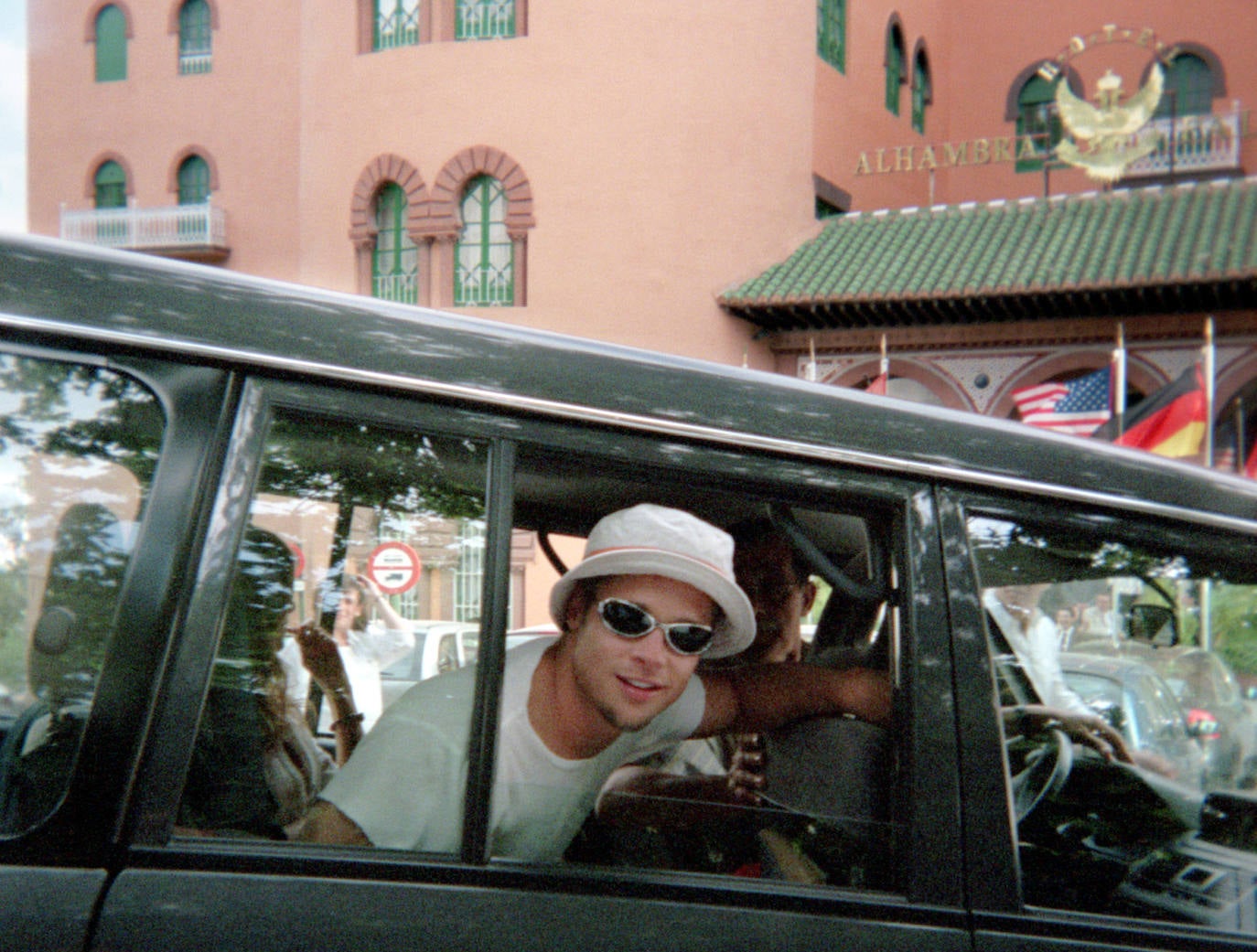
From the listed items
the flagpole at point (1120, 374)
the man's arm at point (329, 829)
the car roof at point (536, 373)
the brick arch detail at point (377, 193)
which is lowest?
the man's arm at point (329, 829)

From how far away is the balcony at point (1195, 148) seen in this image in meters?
19.0

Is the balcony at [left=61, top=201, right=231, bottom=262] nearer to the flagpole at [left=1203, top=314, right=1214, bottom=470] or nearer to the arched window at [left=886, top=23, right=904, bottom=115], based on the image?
the arched window at [left=886, top=23, right=904, bottom=115]

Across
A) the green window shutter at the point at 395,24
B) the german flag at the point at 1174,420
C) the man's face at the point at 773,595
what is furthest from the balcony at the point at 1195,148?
the man's face at the point at 773,595

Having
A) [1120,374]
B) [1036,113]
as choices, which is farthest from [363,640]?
[1036,113]

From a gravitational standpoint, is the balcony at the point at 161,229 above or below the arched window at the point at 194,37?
below

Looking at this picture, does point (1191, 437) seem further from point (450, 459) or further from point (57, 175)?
point (57, 175)

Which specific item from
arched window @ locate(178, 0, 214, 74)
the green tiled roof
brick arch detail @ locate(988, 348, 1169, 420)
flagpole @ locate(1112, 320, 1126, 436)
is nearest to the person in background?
flagpole @ locate(1112, 320, 1126, 436)

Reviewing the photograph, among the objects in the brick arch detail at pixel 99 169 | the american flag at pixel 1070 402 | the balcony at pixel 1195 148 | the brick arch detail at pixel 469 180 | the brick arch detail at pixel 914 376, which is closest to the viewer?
the american flag at pixel 1070 402

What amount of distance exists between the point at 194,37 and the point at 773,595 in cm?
2139

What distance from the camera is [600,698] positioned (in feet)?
5.84

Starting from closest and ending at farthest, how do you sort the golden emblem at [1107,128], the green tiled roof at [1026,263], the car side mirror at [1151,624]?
the car side mirror at [1151,624]
the green tiled roof at [1026,263]
the golden emblem at [1107,128]

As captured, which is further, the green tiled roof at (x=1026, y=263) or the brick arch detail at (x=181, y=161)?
the brick arch detail at (x=181, y=161)

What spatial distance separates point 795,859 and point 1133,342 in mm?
15091

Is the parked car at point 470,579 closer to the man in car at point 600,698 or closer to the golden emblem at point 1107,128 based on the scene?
the man in car at point 600,698
